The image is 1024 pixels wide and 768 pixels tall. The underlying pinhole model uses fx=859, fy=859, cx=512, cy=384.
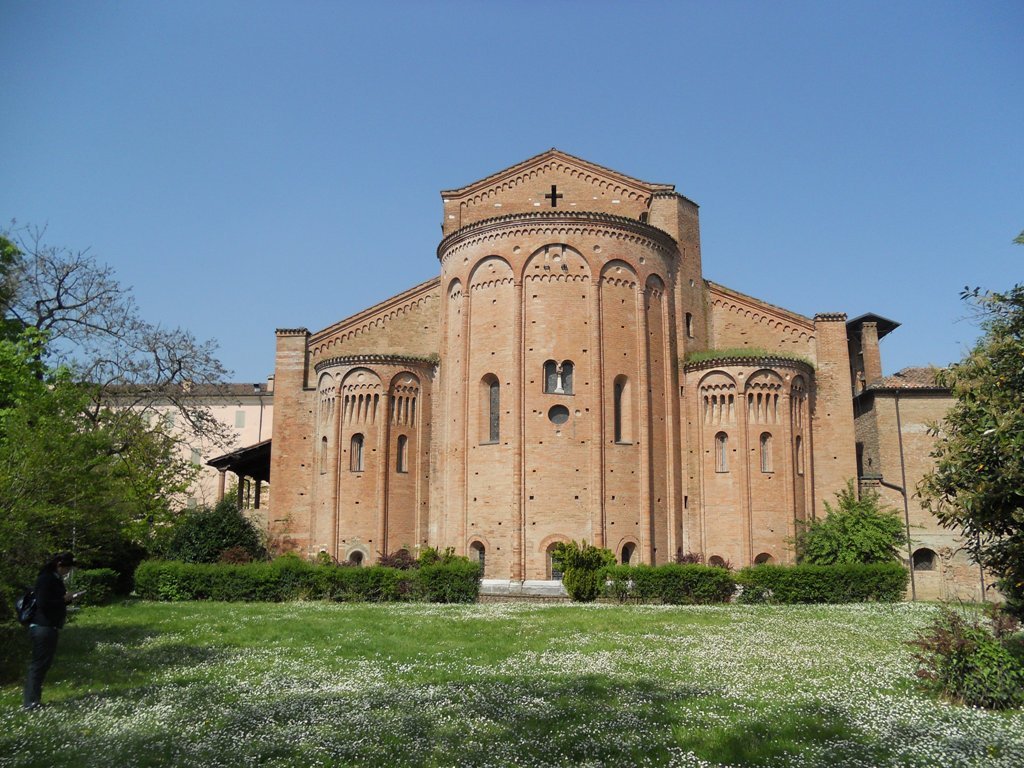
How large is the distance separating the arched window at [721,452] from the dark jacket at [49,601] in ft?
76.9

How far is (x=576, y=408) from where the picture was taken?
28.9 m

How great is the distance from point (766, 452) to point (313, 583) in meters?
16.2

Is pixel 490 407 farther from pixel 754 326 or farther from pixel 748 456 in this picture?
pixel 754 326

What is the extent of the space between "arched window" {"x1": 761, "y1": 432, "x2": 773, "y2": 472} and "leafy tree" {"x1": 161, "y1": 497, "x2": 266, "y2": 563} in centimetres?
1774

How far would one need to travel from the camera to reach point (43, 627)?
10.8m

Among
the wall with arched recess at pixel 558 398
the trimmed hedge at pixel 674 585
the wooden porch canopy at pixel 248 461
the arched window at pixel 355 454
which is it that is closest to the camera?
the trimmed hedge at pixel 674 585

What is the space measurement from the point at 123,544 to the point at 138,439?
5.31 meters

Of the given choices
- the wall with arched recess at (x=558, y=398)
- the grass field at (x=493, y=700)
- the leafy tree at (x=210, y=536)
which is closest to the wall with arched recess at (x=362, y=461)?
the leafy tree at (x=210, y=536)

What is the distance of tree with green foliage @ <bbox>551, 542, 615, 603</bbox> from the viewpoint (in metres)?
23.8

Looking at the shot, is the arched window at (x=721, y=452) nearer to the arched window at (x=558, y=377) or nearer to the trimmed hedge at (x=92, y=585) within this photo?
the arched window at (x=558, y=377)

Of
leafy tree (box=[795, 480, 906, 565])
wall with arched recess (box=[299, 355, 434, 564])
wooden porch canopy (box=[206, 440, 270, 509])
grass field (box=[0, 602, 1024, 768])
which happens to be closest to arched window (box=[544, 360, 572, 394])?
wall with arched recess (box=[299, 355, 434, 564])

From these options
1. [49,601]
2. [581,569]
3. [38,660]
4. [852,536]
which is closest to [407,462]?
[581,569]

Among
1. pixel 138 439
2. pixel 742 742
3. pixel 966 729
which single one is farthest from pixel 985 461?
pixel 138 439

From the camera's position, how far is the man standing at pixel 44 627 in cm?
1070
